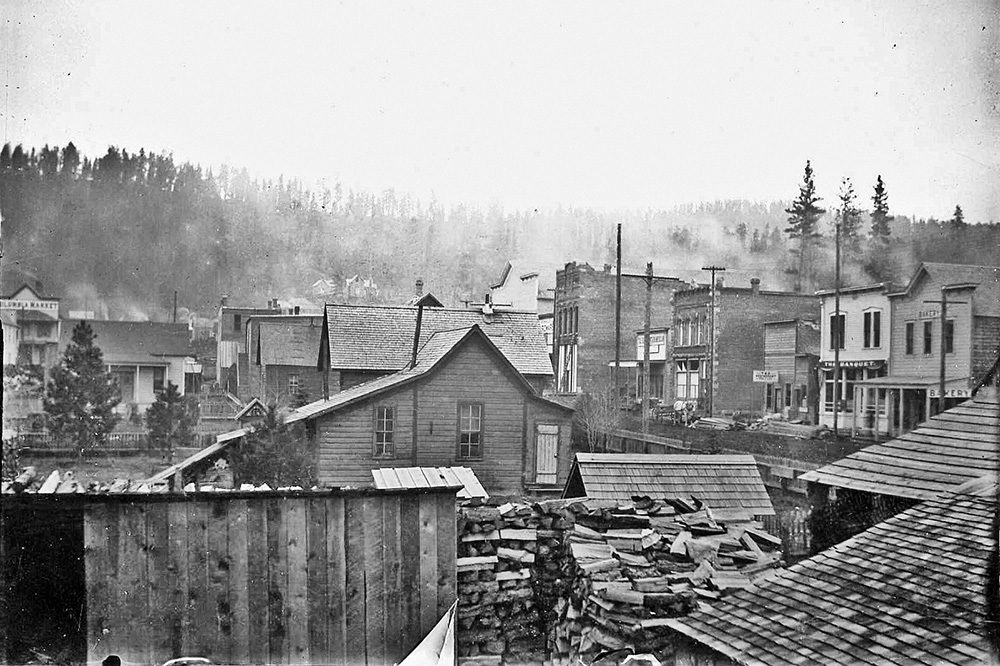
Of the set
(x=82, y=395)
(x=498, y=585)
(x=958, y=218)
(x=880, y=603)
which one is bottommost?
(x=498, y=585)

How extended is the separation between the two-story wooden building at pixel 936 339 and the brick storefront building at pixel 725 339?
1.90ft

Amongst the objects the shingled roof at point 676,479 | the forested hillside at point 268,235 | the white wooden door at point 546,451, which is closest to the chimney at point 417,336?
the forested hillside at point 268,235

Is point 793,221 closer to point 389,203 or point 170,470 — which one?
point 389,203

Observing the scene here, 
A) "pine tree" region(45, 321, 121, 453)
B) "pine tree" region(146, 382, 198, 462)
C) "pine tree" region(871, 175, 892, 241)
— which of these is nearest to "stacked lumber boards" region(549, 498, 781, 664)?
"pine tree" region(871, 175, 892, 241)

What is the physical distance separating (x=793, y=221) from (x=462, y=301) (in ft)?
7.67

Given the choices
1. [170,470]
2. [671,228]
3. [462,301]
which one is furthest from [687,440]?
[170,470]

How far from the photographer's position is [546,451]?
15.0 feet

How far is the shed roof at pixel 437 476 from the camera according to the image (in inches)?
167

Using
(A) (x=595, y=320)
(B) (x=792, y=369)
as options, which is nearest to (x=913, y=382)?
(B) (x=792, y=369)

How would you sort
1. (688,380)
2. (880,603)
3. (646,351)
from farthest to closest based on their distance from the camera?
(688,380)
(646,351)
(880,603)

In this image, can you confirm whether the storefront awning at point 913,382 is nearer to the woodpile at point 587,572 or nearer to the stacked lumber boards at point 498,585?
the woodpile at point 587,572

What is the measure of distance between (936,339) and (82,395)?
528 cm

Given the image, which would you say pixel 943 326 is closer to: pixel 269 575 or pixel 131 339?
pixel 269 575

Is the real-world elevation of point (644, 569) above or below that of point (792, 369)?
below
